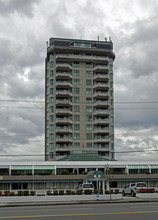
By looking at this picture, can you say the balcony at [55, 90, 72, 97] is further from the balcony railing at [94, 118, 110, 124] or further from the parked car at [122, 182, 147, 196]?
the parked car at [122, 182, 147, 196]

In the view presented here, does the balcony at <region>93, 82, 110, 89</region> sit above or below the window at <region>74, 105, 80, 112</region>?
above

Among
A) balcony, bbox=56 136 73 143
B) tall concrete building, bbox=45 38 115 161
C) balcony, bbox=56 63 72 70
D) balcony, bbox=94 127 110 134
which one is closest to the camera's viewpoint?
balcony, bbox=56 136 73 143

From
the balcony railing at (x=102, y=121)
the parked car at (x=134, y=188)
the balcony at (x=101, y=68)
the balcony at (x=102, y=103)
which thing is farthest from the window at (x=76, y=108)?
the parked car at (x=134, y=188)

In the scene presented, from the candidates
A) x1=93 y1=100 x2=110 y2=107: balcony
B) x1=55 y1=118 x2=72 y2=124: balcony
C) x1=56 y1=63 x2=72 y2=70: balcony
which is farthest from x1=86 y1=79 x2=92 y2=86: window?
x1=55 y1=118 x2=72 y2=124: balcony

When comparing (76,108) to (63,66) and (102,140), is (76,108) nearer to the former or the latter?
(102,140)

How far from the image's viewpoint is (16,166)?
6906 centimetres

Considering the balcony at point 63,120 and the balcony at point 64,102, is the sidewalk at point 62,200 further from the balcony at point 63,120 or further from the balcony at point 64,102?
the balcony at point 64,102

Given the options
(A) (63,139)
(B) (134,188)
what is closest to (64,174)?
(A) (63,139)

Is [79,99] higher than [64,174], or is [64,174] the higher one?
[79,99]

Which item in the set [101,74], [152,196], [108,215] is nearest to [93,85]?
[101,74]

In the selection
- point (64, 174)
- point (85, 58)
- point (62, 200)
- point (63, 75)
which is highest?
point (85, 58)

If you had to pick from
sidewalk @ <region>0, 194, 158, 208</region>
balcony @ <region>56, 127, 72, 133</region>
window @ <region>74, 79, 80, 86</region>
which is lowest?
sidewalk @ <region>0, 194, 158, 208</region>

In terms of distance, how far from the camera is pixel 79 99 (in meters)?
98.5

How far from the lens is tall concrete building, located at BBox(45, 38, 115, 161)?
94000 millimetres
